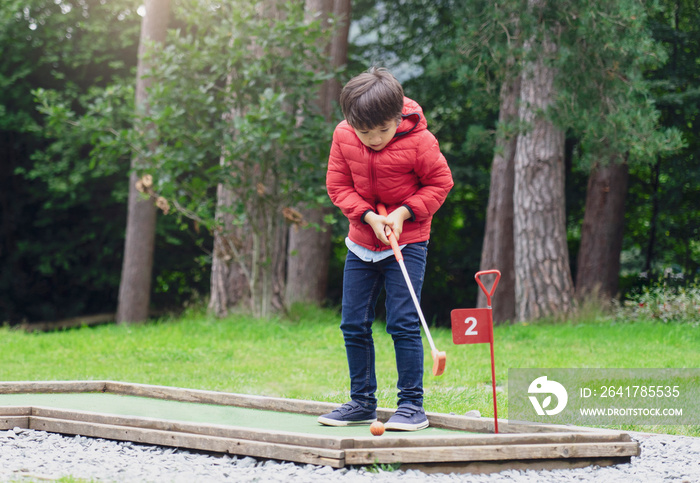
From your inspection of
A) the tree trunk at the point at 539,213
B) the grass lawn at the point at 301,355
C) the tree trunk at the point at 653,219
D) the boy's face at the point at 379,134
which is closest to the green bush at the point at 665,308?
the grass lawn at the point at 301,355

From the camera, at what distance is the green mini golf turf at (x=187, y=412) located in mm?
3518

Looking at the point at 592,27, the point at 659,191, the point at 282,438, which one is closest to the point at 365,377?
the point at 282,438

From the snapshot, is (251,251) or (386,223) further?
(251,251)

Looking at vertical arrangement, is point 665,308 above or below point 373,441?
above

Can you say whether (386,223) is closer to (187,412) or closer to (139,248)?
(187,412)

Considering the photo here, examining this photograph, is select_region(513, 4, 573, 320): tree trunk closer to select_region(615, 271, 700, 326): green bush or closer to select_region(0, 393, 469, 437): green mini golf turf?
select_region(615, 271, 700, 326): green bush

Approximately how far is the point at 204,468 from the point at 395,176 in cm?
151

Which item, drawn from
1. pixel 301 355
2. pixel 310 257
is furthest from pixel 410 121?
pixel 310 257

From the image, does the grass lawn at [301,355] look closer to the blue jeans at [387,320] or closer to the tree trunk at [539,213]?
the tree trunk at [539,213]

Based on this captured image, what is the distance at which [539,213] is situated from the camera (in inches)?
364

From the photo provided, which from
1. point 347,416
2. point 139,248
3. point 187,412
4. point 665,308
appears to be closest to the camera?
point 347,416

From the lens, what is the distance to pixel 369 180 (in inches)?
139

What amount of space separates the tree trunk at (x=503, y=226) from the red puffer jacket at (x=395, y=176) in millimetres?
6932

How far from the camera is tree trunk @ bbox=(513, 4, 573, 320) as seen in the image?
29.9 feet
